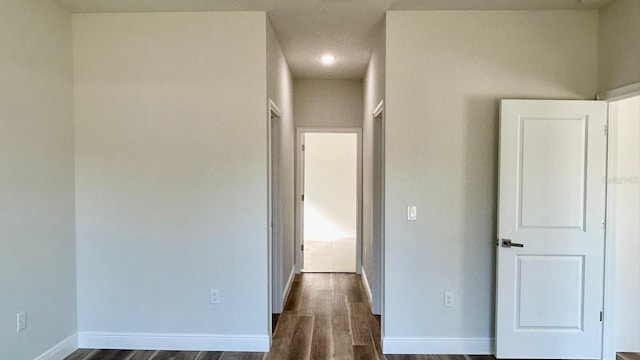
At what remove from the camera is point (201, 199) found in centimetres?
312

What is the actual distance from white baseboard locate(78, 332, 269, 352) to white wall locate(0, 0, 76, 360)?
0.18 meters

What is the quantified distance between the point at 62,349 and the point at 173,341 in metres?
0.79

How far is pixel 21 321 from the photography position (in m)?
2.61

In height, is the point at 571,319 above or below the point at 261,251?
below

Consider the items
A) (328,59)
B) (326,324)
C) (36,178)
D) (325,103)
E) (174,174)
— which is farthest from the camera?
(325,103)

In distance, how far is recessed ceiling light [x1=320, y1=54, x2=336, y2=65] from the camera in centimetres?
424

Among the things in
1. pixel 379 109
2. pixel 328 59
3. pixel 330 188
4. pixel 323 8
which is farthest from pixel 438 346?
pixel 330 188

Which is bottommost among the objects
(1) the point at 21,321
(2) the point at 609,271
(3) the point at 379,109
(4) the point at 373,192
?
(1) the point at 21,321

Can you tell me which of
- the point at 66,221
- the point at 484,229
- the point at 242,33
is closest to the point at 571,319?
the point at 484,229

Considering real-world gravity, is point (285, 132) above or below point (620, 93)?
below

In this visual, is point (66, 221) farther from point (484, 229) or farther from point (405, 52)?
point (484, 229)

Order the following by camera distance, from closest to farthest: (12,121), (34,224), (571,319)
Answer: (12,121)
(34,224)
(571,319)

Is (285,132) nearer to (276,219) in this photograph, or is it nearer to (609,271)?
(276,219)

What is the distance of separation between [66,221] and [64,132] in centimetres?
67
